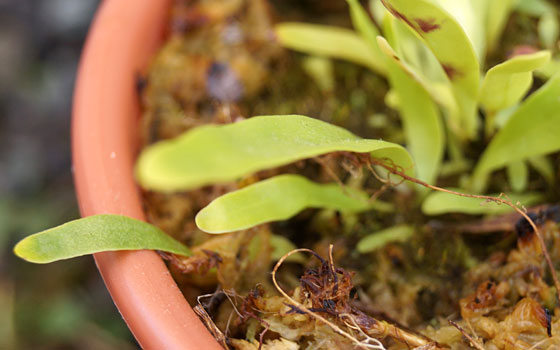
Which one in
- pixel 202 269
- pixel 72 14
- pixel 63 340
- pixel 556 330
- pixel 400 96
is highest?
pixel 72 14

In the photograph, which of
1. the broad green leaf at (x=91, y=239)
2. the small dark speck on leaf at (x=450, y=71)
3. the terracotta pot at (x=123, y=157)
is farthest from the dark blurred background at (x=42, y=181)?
the small dark speck on leaf at (x=450, y=71)

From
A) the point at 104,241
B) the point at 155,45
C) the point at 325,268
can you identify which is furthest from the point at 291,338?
the point at 155,45

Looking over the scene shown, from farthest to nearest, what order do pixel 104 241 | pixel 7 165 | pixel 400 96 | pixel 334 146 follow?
pixel 7 165 < pixel 400 96 < pixel 104 241 < pixel 334 146

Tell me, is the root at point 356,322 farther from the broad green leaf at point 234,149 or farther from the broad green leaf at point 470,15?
the broad green leaf at point 470,15

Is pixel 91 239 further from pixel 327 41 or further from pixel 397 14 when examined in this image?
pixel 327 41

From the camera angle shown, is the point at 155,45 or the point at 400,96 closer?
the point at 400,96

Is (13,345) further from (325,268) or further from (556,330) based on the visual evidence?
(556,330)

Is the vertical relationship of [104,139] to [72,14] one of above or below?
below

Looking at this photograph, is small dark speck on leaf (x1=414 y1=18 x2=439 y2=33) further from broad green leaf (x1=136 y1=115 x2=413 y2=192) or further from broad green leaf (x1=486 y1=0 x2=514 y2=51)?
broad green leaf (x1=486 y1=0 x2=514 y2=51)
